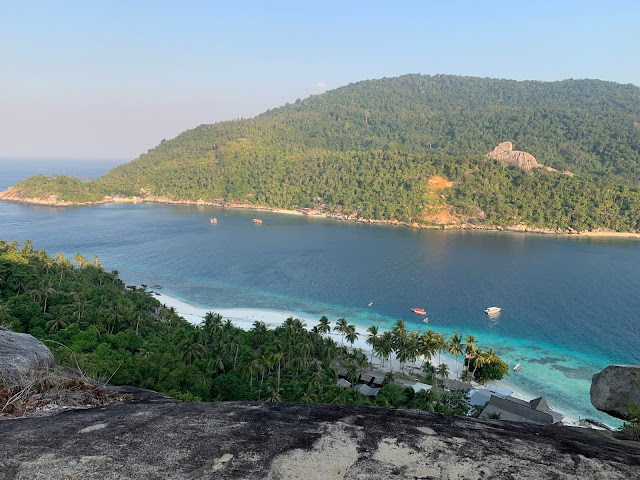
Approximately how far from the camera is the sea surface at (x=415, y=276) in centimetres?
5281

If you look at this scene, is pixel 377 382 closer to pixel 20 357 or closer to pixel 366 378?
pixel 366 378

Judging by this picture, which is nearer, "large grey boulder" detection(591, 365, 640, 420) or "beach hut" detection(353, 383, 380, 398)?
"large grey boulder" detection(591, 365, 640, 420)

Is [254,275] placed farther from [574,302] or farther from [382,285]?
[574,302]

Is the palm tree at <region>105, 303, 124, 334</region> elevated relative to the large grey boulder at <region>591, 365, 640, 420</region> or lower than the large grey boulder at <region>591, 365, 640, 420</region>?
lower

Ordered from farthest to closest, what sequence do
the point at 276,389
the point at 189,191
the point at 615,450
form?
the point at 189,191 < the point at 276,389 < the point at 615,450

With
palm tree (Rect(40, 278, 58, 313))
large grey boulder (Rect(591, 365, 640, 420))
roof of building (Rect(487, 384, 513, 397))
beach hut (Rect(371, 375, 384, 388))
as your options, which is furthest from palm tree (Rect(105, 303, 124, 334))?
large grey boulder (Rect(591, 365, 640, 420))

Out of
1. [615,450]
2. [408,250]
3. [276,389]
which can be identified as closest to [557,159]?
[408,250]

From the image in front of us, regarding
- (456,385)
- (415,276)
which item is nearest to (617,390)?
(456,385)

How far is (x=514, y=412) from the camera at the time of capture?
98.1ft

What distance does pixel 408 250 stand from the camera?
100750 millimetres

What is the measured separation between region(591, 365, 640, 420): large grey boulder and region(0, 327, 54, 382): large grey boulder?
1009cm

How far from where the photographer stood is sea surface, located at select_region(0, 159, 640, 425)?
52.8 metres

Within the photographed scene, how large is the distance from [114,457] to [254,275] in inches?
3002

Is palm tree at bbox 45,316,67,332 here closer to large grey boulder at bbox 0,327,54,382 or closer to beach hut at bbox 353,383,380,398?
beach hut at bbox 353,383,380,398
